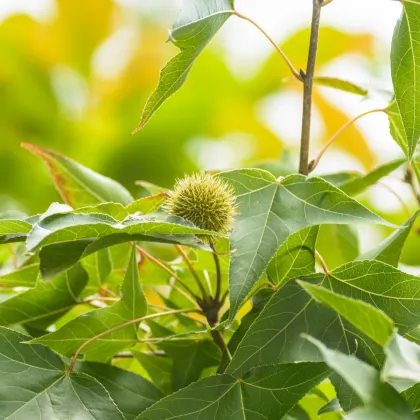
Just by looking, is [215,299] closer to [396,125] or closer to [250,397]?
[250,397]

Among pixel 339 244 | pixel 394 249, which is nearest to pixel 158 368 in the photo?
pixel 394 249

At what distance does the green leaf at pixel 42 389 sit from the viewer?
22.2 inches

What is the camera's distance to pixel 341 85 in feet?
2.64

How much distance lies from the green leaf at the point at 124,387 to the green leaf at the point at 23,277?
13 cm

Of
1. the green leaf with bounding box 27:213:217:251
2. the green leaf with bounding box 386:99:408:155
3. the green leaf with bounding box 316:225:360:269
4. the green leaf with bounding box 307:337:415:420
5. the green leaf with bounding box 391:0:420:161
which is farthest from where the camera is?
the green leaf with bounding box 316:225:360:269

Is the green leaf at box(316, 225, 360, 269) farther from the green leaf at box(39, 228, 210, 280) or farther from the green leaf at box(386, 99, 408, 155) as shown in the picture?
the green leaf at box(39, 228, 210, 280)

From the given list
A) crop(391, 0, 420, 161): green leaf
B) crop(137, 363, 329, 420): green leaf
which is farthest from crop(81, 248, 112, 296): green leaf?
crop(391, 0, 420, 161): green leaf

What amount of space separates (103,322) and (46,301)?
110mm

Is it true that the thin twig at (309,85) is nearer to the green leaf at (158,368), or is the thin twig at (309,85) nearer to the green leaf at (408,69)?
the green leaf at (408,69)

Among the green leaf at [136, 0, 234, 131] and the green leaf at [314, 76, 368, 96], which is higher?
the green leaf at [136, 0, 234, 131]

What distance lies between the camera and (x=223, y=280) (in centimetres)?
73

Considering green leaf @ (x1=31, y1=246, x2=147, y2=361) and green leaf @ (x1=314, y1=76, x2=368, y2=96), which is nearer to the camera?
green leaf @ (x1=31, y1=246, x2=147, y2=361)

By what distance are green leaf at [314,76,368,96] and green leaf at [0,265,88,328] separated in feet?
1.13

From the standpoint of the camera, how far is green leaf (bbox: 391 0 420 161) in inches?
24.3
